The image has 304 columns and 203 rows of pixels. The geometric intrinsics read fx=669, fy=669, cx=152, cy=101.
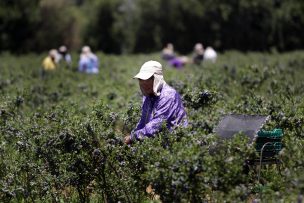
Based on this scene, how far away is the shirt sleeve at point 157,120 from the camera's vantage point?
23.5ft

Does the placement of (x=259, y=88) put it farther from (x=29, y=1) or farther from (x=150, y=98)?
(x=29, y=1)

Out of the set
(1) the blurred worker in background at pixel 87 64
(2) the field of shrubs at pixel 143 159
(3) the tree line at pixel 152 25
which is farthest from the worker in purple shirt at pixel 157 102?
(3) the tree line at pixel 152 25

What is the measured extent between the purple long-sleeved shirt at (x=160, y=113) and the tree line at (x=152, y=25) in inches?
1710

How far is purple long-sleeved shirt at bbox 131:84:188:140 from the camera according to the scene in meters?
7.19

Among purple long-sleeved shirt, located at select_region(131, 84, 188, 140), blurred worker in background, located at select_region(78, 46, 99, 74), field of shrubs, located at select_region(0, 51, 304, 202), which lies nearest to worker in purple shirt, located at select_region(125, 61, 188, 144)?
purple long-sleeved shirt, located at select_region(131, 84, 188, 140)

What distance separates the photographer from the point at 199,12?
2146 inches

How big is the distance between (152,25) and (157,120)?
2026 inches

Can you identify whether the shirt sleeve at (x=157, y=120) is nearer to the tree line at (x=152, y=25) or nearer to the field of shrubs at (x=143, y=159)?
the field of shrubs at (x=143, y=159)

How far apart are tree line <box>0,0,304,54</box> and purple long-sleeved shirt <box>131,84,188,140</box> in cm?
4344

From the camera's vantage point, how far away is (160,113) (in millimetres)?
7359

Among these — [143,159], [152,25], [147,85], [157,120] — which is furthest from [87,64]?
[152,25]

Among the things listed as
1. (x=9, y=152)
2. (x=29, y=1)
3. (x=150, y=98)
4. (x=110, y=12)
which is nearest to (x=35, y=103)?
(x=9, y=152)

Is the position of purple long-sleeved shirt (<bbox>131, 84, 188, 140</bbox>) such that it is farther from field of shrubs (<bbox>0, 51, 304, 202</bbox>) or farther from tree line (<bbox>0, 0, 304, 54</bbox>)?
tree line (<bbox>0, 0, 304, 54</bbox>)

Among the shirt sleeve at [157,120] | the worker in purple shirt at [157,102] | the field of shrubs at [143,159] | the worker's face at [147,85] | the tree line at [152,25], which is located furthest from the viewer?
the tree line at [152,25]
